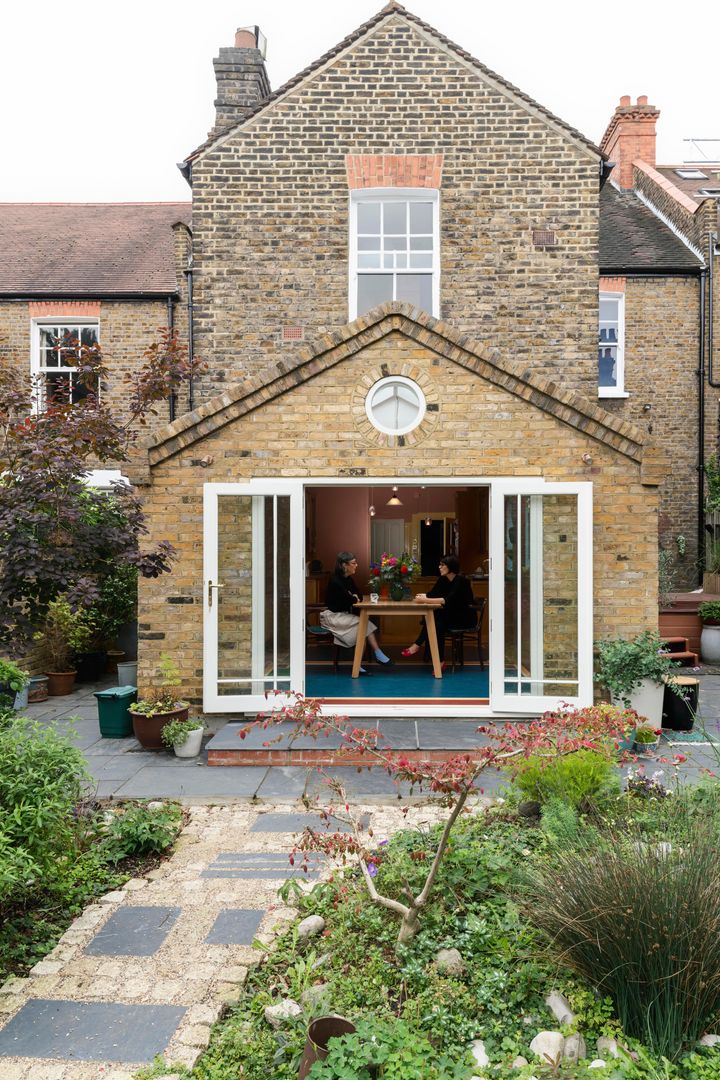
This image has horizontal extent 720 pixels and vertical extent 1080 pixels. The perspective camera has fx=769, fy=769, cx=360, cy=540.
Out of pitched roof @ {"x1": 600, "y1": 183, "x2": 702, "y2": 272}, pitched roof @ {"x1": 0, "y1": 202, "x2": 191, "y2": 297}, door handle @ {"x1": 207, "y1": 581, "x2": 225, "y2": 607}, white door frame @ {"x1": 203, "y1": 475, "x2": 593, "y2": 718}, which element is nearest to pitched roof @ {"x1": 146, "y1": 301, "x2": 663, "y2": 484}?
white door frame @ {"x1": 203, "y1": 475, "x2": 593, "y2": 718}

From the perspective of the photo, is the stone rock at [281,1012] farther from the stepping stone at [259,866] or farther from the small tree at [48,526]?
the small tree at [48,526]

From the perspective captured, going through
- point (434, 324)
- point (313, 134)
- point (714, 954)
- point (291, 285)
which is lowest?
point (714, 954)

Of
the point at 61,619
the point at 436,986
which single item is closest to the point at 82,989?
the point at 436,986

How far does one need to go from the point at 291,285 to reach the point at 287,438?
11.9 feet

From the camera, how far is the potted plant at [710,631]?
44.2ft

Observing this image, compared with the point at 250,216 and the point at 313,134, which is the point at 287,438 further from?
the point at 313,134

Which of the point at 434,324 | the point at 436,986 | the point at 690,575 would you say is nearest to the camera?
the point at 436,986

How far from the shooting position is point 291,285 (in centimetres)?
1120

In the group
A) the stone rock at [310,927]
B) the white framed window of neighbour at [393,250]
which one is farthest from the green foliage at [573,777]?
the white framed window of neighbour at [393,250]

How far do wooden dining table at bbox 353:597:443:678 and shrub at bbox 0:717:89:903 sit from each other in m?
5.78

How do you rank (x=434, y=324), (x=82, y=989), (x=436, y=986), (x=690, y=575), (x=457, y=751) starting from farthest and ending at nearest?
(x=690, y=575), (x=434, y=324), (x=457, y=751), (x=82, y=989), (x=436, y=986)

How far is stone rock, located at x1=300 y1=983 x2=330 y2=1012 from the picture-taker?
3.44 metres

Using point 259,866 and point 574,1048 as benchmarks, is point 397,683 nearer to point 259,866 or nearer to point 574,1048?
point 259,866

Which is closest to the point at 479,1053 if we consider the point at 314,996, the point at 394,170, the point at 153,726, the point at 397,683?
the point at 314,996
